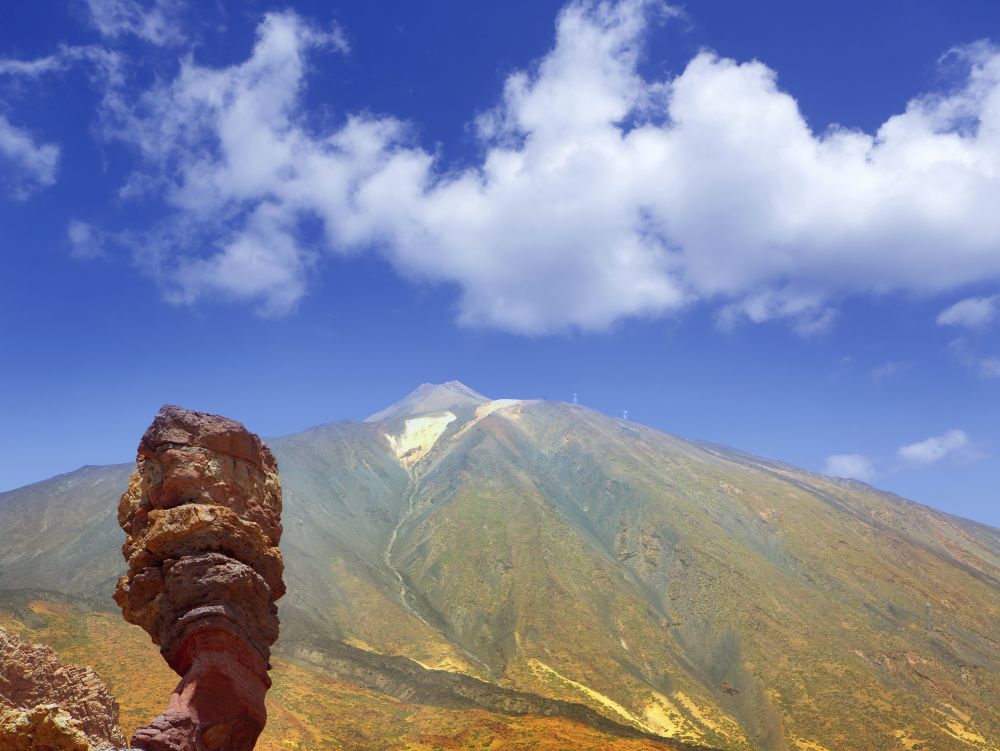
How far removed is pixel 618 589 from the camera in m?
83.1

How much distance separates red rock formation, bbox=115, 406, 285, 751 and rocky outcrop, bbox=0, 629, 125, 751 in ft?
4.81

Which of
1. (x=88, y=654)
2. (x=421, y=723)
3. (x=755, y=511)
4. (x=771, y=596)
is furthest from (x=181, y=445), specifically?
(x=755, y=511)

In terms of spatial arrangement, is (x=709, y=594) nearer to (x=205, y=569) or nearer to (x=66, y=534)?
(x=205, y=569)

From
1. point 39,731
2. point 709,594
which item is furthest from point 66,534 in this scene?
point 39,731

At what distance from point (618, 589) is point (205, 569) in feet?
247

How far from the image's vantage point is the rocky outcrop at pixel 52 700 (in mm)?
9547

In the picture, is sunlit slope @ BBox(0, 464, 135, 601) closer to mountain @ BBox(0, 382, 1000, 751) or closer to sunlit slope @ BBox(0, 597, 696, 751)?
mountain @ BBox(0, 382, 1000, 751)

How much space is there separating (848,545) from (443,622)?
64396 mm

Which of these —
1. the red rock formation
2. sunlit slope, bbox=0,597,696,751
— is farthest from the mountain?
the red rock formation

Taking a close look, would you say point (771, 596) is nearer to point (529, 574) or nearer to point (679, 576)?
point (679, 576)

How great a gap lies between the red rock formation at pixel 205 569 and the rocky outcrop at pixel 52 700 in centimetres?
146

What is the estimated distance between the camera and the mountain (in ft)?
189

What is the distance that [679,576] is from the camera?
8738 centimetres

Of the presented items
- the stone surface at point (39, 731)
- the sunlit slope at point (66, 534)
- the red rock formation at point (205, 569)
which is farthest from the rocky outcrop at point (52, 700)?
the sunlit slope at point (66, 534)
